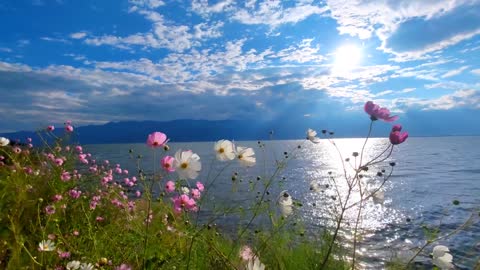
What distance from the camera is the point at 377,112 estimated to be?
7.16 ft

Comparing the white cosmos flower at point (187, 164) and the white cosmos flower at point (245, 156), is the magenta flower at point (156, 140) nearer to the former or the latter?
the white cosmos flower at point (187, 164)

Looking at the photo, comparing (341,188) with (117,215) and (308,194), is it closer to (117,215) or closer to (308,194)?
(308,194)

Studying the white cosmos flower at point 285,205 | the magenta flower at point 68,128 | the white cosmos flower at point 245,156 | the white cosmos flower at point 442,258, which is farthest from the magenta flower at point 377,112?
the magenta flower at point 68,128

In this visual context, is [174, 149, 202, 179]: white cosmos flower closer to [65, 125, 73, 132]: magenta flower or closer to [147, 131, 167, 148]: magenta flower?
[147, 131, 167, 148]: magenta flower

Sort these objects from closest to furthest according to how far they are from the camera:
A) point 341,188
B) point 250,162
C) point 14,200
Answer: point 250,162 < point 14,200 < point 341,188

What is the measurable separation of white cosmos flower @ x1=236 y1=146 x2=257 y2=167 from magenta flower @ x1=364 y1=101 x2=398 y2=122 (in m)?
0.70

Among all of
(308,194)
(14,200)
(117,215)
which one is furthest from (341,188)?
(14,200)

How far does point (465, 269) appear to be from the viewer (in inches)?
287

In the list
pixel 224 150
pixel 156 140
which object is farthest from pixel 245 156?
pixel 156 140

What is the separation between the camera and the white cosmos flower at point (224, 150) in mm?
2283

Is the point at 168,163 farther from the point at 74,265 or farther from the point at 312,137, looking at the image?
the point at 312,137

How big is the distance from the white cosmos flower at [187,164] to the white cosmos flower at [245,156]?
1.08ft

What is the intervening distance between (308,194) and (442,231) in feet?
26.2

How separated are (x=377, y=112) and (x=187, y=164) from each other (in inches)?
42.4
